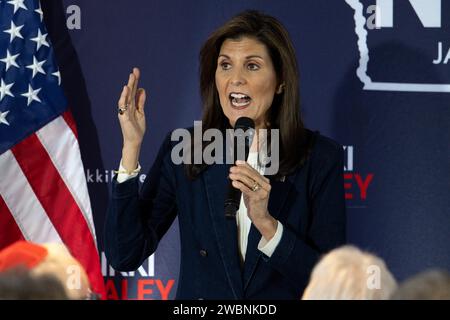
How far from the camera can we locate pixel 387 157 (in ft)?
12.3

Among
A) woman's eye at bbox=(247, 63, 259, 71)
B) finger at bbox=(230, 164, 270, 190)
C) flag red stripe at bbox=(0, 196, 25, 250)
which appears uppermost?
woman's eye at bbox=(247, 63, 259, 71)

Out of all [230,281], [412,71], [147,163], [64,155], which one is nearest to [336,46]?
[412,71]

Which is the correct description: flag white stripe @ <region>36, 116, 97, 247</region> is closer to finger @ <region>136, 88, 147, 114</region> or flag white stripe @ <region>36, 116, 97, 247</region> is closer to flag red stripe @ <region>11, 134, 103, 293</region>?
flag red stripe @ <region>11, 134, 103, 293</region>

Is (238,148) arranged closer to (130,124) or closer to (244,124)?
(244,124)

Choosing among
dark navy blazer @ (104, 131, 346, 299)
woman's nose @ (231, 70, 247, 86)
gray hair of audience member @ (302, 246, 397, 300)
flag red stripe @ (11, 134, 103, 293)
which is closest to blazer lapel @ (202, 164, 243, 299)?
dark navy blazer @ (104, 131, 346, 299)

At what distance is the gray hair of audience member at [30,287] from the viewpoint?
1.48m

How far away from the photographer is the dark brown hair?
2715 mm

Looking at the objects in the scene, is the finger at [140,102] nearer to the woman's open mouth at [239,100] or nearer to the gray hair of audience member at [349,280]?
the woman's open mouth at [239,100]

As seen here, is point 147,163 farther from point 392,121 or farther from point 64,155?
point 392,121

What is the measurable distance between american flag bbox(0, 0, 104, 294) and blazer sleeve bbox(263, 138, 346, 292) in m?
1.15

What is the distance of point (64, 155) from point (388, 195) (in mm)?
1338

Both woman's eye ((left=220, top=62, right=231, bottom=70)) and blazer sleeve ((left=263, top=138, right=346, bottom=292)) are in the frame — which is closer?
blazer sleeve ((left=263, top=138, right=346, bottom=292))

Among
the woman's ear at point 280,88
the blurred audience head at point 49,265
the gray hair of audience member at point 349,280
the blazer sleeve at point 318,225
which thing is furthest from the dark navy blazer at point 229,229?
the blurred audience head at point 49,265
